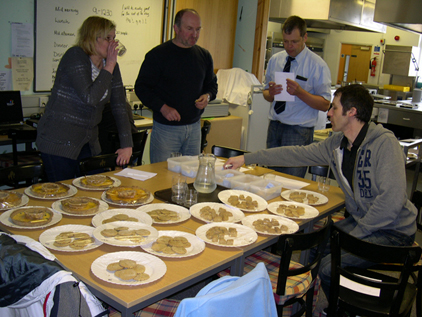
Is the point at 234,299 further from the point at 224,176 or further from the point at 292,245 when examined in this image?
the point at 224,176

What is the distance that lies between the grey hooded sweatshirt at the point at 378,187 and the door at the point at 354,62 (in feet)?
23.1

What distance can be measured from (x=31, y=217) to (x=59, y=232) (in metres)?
0.16

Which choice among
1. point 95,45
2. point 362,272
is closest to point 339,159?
point 362,272

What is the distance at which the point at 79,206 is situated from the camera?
6.38 feet

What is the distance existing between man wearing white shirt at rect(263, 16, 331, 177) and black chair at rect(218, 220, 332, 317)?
51.7 inches

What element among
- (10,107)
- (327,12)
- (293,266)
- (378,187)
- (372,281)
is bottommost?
(293,266)

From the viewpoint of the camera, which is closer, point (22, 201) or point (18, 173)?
point (22, 201)

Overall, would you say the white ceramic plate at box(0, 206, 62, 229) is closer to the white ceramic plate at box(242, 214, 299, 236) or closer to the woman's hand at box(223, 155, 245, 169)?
the white ceramic plate at box(242, 214, 299, 236)

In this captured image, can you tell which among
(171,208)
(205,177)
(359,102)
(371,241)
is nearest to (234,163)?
(205,177)

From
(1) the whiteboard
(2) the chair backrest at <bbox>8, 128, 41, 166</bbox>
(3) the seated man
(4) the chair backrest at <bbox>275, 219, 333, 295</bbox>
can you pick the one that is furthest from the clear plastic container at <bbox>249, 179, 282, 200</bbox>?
(1) the whiteboard

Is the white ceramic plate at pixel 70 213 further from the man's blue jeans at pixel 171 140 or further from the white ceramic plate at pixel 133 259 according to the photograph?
the man's blue jeans at pixel 171 140

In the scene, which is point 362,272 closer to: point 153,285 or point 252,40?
point 153,285

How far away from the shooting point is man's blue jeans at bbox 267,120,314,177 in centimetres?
340

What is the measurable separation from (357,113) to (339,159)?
312mm
